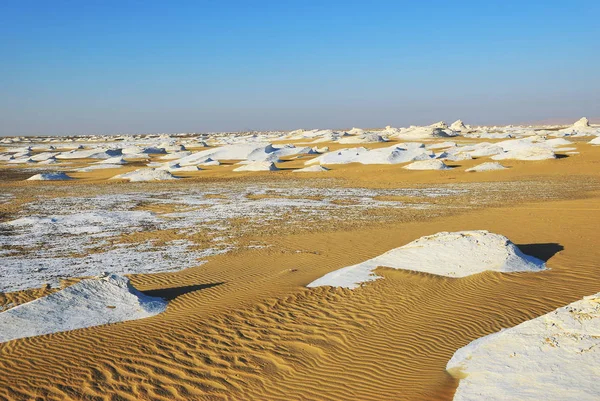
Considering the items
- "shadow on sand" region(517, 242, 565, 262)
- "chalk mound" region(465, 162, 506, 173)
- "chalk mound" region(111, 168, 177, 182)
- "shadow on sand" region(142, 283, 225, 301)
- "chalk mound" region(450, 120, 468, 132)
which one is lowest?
"shadow on sand" region(517, 242, 565, 262)

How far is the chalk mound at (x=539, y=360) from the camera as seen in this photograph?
5.24 m

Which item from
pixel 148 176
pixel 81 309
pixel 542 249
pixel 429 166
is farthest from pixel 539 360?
pixel 148 176

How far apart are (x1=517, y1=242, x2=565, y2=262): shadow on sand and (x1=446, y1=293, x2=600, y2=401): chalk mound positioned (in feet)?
17.4

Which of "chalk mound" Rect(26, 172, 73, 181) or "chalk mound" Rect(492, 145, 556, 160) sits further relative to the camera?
"chalk mound" Rect(492, 145, 556, 160)

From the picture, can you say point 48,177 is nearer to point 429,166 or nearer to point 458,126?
point 429,166

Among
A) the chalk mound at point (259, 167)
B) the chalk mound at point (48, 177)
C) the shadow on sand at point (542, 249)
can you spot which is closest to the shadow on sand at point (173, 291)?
the shadow on sand at point (542, 249)

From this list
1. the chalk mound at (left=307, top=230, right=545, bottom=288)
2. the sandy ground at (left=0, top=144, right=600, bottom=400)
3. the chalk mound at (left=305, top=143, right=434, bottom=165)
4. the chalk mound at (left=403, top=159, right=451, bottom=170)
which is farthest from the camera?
the chalk mound at (left=305, top=143, right=434, bottom=165)

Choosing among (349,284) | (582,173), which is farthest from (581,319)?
(582,173)

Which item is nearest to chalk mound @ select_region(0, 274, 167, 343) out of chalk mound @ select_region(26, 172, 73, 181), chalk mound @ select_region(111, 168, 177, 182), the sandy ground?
the sandy ground

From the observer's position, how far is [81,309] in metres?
8.66

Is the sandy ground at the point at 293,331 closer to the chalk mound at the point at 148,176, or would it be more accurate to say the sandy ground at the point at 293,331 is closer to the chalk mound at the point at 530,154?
the chalk mound at the point at 148,176

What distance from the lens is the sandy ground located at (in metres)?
6.14

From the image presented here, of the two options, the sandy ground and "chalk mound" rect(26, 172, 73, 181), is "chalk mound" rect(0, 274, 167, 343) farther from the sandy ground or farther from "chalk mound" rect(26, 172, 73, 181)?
"chalk mound" rect(26, 172, 73, 181)

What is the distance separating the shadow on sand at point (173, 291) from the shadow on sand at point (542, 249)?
7473 mm
